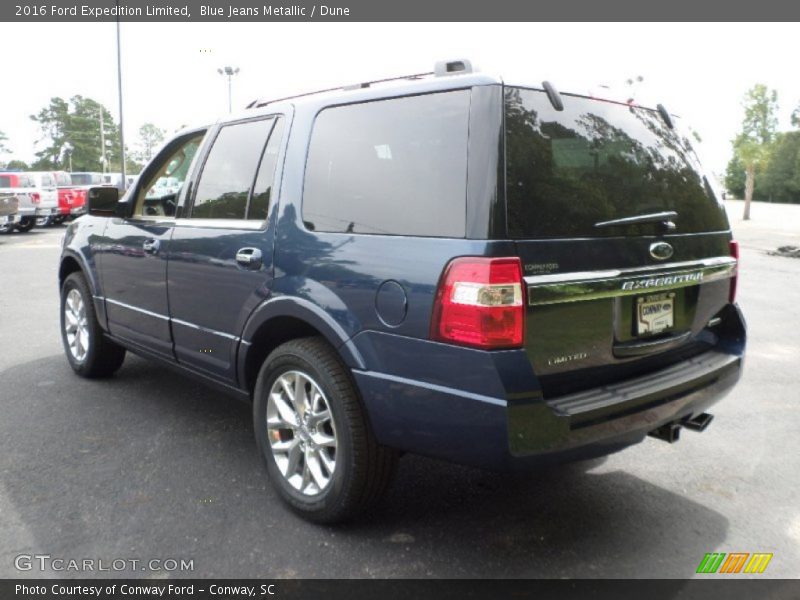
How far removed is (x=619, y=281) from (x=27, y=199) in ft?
70.4

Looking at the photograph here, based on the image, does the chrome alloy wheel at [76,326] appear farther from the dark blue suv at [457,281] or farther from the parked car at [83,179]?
the parked car at [83,179]

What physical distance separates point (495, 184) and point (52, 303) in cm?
796

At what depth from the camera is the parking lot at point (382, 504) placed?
2.83m

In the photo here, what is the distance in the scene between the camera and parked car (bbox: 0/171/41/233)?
20328 mm

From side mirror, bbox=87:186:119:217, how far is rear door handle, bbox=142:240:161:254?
59cm

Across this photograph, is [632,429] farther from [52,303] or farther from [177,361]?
[52,303]

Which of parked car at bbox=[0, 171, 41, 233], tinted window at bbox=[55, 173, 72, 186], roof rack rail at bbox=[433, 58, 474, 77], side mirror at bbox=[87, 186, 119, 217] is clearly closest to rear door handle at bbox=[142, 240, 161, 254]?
side mirror at bbox=[87, 186, 119, 217]

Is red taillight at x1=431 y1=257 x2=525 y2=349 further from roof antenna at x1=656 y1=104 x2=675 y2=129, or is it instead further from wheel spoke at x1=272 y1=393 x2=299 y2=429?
roof antenna at x1=656 y1=104 x2=675 y2=129

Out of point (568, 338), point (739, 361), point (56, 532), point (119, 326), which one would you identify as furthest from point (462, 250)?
point (119, 326)

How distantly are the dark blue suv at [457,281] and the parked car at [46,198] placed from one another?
2052 cm

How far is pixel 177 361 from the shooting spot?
413 centimetres

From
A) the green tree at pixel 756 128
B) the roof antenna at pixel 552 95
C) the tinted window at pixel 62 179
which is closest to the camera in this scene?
the roof antenna at pixel 552 95

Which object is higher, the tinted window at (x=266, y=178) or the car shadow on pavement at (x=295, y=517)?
the tinted window at (x=266, y=178)

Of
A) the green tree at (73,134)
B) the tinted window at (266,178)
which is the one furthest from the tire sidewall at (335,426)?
the green tree at (73,134)
